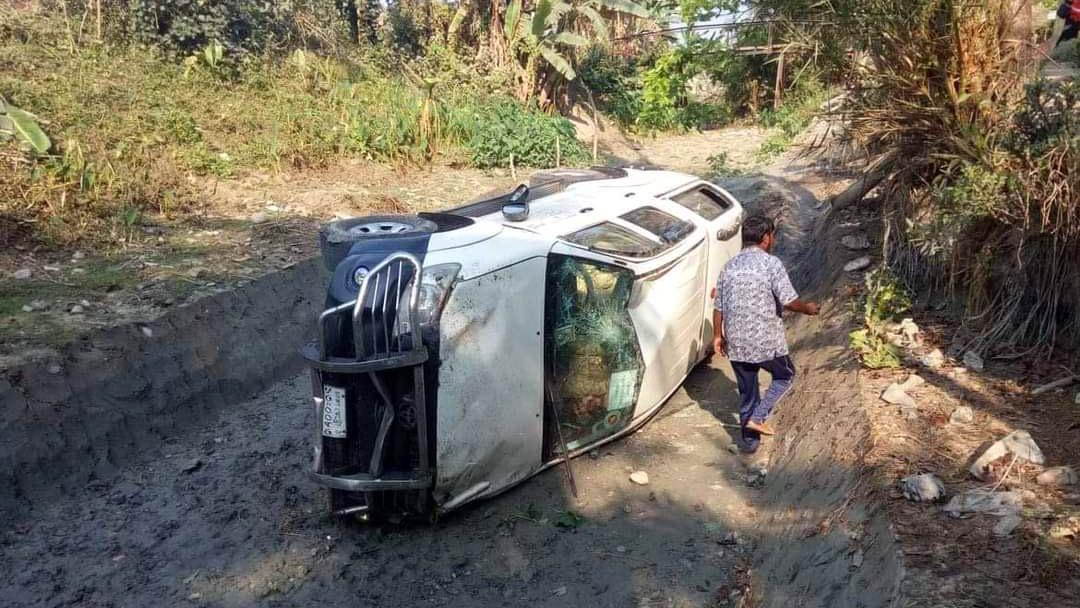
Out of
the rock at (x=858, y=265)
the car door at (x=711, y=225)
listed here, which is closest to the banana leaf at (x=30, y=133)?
the car door at (x=711, y=225)

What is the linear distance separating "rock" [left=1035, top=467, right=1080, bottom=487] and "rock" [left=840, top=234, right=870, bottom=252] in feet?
13.2

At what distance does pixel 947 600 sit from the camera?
2830mm

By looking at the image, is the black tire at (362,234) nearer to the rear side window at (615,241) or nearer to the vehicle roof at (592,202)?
the vehicle roof at (592,202)

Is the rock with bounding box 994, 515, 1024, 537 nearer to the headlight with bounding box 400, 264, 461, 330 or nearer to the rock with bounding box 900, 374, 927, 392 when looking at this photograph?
the rock with bounding box 900, 374, 927, 392

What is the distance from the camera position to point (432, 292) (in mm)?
4152

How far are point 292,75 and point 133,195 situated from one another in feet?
16.6

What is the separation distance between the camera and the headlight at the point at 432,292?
412 cm

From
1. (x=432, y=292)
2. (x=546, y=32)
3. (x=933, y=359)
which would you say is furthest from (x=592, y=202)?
(x=546, y=32)

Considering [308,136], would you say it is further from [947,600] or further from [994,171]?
[947,600]

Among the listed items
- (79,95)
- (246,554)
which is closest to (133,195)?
(79,95)

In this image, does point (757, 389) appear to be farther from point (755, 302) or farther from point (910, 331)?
point (910, 331)

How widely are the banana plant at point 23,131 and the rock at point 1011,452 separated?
864 centimetres

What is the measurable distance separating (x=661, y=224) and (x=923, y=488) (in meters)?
2.80

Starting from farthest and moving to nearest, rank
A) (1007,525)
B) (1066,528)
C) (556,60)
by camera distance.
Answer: (556,60)
(1007,525)
(1066,528)
